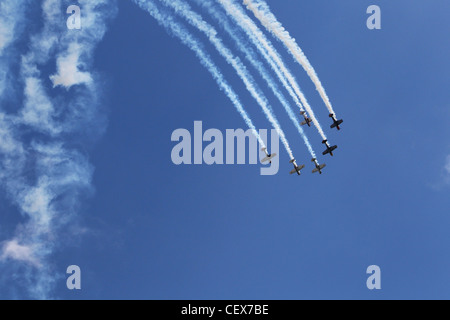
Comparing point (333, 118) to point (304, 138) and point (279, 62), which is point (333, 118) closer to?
point (304, 138)
